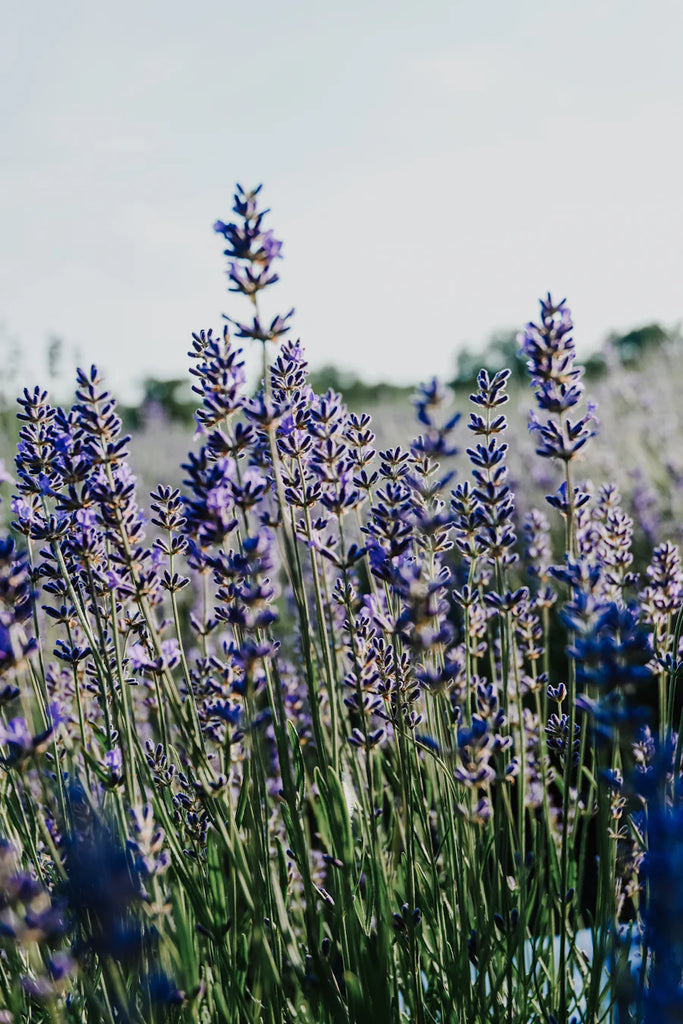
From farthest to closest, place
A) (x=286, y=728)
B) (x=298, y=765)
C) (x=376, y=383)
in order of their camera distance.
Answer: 1. (x=376, y=383)
2. (x=298, y=765)
3. (x=286, y=728)

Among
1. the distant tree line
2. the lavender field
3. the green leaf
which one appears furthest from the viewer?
the distant tree line

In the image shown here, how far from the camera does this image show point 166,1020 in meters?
1.84

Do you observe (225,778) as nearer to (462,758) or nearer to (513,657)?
(462,758)

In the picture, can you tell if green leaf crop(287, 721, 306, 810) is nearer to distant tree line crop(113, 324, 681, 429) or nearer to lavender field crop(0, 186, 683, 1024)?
lavender field crop(0, 186, 683, 1024)

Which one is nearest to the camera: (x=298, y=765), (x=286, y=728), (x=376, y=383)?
(x=286, y=728)

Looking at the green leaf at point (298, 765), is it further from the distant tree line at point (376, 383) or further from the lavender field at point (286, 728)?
the distant tree line at point (376, 383)

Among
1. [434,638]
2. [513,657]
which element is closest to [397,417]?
Result: [513,657]

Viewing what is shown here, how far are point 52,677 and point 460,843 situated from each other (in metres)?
1.39

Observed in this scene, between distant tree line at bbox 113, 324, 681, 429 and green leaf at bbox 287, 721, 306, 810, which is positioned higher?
distant tree line at bbox 113, 324, 681, 429

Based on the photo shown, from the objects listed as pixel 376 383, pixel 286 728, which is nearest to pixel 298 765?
pixel 286 728

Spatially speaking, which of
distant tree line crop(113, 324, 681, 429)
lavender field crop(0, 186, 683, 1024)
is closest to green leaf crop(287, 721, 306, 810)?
lavender field crop(0, 186, 683, 1024)

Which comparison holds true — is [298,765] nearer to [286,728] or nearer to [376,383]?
[286,728]

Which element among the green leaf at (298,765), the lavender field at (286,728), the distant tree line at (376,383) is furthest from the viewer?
the distant tree line at (376,383)

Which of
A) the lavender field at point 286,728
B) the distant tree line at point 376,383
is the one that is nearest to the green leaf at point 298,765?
the lavender field at point 286,728
